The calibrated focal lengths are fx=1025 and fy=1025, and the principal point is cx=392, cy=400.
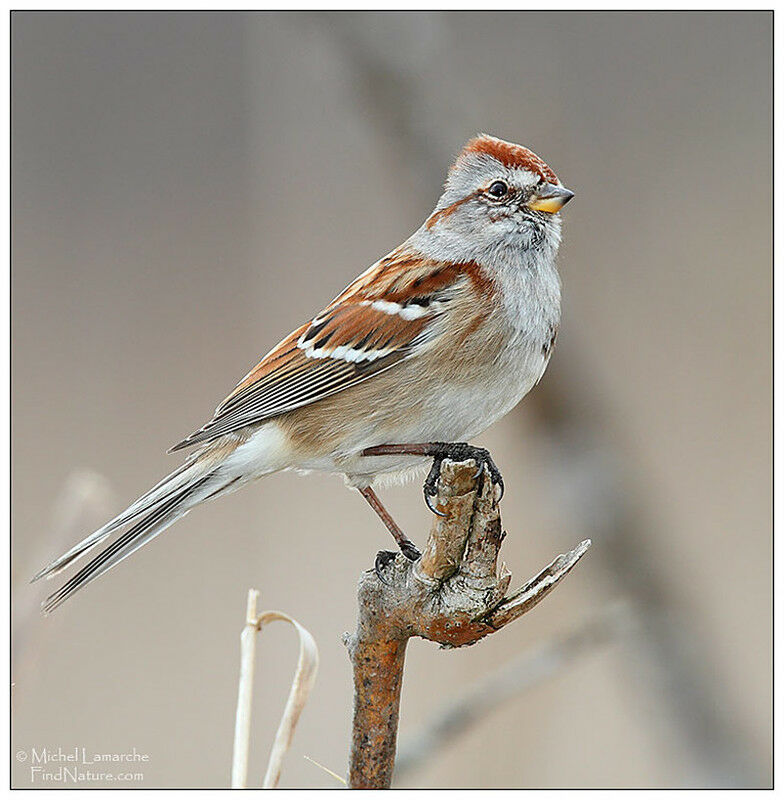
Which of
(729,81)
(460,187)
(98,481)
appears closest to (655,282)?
(729,81)

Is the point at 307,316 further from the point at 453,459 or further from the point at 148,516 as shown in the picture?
the point at 453,459

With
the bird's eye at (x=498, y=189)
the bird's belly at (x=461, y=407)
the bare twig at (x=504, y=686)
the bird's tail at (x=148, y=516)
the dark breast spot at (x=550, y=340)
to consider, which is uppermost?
the bird's eye at (x=498, y=189)

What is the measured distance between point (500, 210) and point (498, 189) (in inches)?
1.5

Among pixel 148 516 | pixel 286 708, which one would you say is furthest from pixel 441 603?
pixel 148 516

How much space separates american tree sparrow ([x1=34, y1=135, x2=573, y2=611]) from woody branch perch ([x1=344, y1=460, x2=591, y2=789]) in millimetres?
294

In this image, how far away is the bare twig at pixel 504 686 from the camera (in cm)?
151

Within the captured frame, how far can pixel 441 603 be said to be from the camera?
4.40 ft

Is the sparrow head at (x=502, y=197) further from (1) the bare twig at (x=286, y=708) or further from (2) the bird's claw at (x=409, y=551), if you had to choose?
(1) the bare twig at (x=286, y=708)

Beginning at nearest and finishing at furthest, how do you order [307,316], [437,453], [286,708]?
1. [286,708]
2. [437,453]
3. [307,316]

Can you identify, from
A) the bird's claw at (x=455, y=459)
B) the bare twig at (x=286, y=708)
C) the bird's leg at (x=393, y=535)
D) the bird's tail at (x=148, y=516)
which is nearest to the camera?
the bare twig at (x=286, y=708)

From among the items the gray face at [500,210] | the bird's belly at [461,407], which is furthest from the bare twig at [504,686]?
the gray face at [500,210]

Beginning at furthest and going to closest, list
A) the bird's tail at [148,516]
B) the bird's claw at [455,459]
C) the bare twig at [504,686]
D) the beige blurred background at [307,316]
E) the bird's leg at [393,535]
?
the beige blurred background at [307,316] → the bird's leg at [393,535] → the bird's tail at [148,516] → the bare twig at [504,686] → the bird's claw at [455,459]

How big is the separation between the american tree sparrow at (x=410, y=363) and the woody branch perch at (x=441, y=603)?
29 cm

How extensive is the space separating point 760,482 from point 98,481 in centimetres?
188
